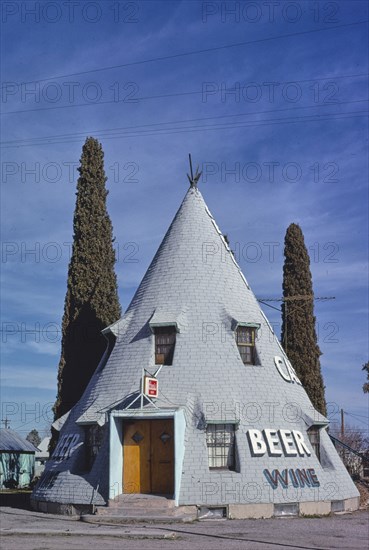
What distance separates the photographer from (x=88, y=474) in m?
18.9

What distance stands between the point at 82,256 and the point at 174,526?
15050 millimetres

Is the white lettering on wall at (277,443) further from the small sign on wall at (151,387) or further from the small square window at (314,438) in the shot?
the small sign on wall at (151,387)

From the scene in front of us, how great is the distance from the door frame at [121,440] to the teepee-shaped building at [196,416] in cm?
3

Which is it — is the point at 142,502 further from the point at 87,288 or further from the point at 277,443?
the point at 87,288

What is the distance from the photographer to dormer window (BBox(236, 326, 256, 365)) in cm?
2072

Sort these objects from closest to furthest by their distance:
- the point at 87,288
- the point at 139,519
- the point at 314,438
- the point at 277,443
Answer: the point at 139,519 < the point at 277,443 < the point at 314,438 < the point at 87,288

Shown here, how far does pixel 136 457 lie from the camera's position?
18.7 meters

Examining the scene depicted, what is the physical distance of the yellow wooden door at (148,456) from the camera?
1853 cm

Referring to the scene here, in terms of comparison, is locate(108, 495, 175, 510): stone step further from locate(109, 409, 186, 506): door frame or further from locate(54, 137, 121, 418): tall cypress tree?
locate(54, 137, 121, 418): tall cypress tree

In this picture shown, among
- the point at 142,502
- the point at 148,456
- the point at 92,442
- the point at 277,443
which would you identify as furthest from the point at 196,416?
the point at 92,442


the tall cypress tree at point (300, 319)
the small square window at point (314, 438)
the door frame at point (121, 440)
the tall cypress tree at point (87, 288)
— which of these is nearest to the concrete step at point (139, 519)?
the door frame at point (121, 440)

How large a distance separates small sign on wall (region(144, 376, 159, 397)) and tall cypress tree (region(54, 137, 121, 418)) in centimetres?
1002

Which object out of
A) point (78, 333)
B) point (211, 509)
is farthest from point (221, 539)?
point (78, 333)

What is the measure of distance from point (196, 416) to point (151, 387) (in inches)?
58.4
